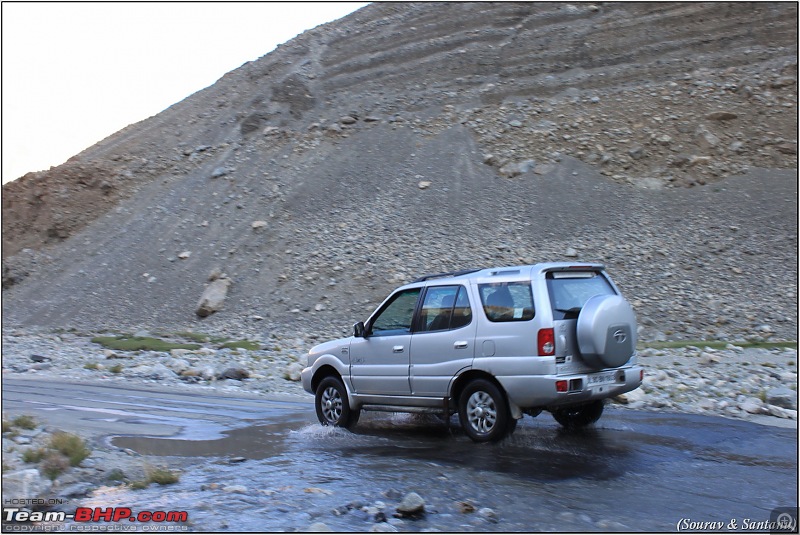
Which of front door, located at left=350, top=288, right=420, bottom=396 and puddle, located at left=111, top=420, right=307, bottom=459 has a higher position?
front door, located at left=350, top=288, right=420, bottom=396

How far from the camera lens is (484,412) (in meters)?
8.51

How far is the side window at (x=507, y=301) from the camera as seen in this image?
830 centimetres

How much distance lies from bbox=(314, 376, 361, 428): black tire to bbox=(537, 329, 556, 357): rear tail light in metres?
3.24

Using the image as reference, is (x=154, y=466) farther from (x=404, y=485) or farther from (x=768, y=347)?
(x=768, y=347)

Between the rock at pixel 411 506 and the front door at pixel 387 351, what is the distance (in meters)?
3.39

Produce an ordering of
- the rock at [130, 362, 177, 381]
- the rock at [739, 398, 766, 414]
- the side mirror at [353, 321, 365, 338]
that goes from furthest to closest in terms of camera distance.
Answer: the rock at [130, 362, 177, 381] < the rock at [739, 398, 766, 414] < the side mirror at [353, 321, 365, 338]

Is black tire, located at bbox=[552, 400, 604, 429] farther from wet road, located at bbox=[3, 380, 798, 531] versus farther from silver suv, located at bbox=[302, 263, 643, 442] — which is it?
wet road, located at bbox=[3, 380, 798, 531]

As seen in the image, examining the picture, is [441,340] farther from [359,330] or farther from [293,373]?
[293,373]

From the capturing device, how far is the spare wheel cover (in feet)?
26.4

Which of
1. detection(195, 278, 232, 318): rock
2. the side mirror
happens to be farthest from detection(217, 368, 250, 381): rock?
detection(195, 278, 232, 318): rock

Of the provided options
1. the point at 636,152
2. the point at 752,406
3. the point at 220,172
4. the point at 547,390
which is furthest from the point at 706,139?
the point at 547,390

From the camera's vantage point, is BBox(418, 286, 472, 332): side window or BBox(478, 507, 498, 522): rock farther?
BBox(418, 286, 472, 332): side window

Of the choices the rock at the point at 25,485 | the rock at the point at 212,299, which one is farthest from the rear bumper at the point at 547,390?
the rock at the point at 212,299

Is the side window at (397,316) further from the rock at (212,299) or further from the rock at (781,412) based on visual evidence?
the rock at (212,299)
